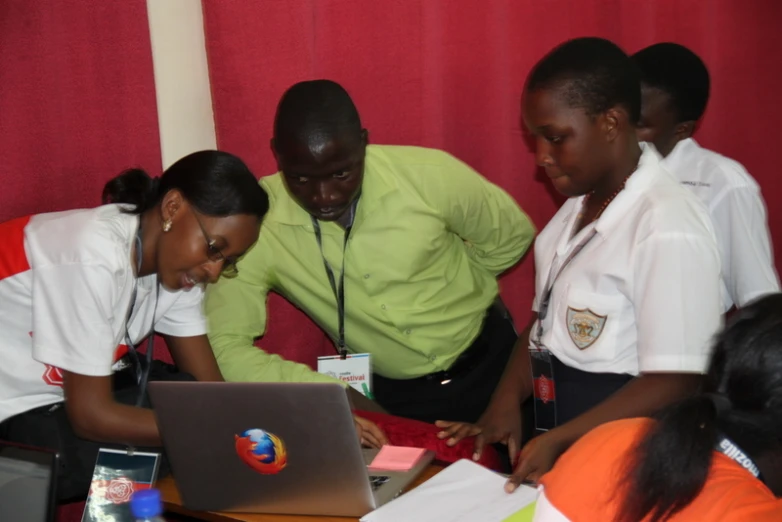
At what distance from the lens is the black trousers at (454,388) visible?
2.33 metres

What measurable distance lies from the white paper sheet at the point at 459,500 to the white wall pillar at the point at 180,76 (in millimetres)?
1248

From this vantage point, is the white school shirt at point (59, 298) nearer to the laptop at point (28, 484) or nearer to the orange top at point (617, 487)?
the laptop at point (28, 484)

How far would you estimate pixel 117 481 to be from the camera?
1.63 metres

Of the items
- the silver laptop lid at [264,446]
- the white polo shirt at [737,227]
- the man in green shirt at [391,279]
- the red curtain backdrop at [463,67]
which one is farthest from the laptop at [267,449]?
the white polo shirt at [737,227]

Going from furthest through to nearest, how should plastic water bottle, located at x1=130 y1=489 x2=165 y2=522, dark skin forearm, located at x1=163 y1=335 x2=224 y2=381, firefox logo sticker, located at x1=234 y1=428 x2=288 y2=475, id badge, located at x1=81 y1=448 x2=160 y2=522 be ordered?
dark skin forearm, located at x1=163 y1=335 x2=224 y2=381 < id badge, located at x1=81 y1=448 x2=160 y2=522 < firefox logo sticker, located at x1=234 y1=428 x2=288 y2=475 < plastic water bottle, located at x1=130 y1=489 x2=165 y2=522

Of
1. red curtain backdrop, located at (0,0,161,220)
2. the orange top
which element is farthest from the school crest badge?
red curtain backdrop, located at (0,0,161,220)

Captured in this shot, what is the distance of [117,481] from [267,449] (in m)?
0.37

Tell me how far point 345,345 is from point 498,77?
3.25ft

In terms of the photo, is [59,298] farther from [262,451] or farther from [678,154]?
[678,154]

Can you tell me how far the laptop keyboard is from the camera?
1.55 meters

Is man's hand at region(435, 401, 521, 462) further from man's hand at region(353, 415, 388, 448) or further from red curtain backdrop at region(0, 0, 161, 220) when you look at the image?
red curtain backdrop at region(0, 0, 161, 220)

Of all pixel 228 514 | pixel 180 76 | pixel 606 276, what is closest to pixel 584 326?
pixel 606 276

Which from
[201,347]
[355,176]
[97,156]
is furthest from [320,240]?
[97,156]

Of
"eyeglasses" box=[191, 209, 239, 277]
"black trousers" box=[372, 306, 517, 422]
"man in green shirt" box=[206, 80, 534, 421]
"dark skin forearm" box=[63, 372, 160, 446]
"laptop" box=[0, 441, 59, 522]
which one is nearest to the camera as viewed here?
"laptop" box=[0, 441, 59, 522]
